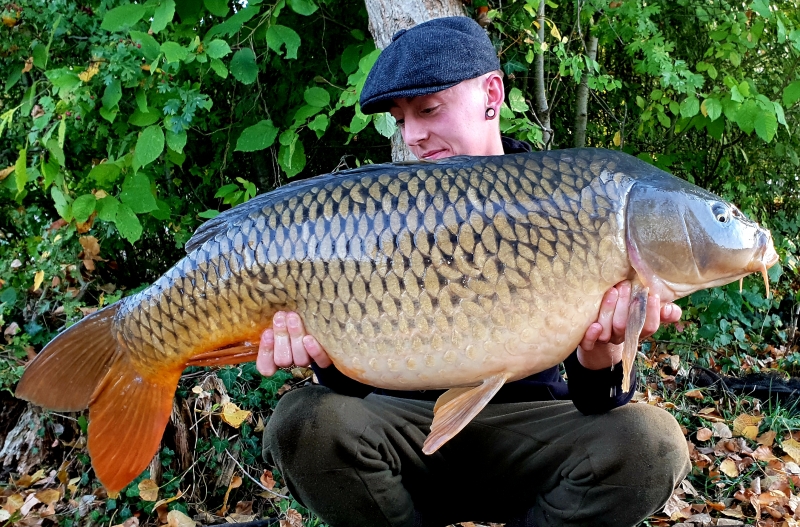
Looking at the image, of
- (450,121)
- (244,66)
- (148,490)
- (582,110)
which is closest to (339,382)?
(450,121)

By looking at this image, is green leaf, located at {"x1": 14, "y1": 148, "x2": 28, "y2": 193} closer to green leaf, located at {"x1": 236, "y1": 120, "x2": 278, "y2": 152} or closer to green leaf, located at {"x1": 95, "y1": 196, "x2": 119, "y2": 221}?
green leaf, located at {"x1": 95, "y1": 196, "x2": 119, "y2": 221}

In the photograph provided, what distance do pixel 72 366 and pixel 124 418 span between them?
0.43ft

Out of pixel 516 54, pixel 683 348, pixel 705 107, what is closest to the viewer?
pixel 705 107

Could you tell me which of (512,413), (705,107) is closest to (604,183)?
(512,413)

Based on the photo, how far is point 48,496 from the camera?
2.07 metres

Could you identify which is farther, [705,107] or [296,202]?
[705,107]

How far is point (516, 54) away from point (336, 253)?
1673mm

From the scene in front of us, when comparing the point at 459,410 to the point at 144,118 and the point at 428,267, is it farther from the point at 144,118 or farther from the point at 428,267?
the point at 144,118

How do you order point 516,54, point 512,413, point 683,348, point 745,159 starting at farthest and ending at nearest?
point 745,159 < point 683,348 < point 516,54 < point 512,413

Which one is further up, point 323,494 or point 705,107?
point 705,107

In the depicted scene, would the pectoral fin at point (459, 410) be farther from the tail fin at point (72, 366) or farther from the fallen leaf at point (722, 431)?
the fallen leaf at point (722, 431)

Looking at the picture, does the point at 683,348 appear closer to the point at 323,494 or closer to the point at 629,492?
the point at 629,492

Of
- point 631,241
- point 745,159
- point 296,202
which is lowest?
point 745,159

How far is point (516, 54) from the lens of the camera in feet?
8.46
